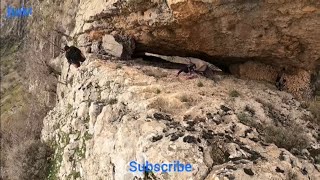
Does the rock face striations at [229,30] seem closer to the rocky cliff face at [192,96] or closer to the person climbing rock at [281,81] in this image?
the rocky cliff face at [192,96]

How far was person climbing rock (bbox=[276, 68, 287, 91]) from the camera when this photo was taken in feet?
38.9

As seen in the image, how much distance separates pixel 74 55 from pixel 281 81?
7.15 meters

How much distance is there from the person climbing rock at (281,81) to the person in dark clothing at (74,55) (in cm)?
673

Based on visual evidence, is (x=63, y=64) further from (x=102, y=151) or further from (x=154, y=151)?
(x=154, y=151)

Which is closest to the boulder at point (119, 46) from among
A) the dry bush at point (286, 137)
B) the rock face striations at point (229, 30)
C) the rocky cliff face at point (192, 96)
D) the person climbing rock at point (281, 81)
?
the rocky cliff face at point (192, 96)

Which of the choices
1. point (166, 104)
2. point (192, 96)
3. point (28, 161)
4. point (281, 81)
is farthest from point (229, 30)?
point (28, 161)

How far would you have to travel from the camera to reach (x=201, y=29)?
1118cm

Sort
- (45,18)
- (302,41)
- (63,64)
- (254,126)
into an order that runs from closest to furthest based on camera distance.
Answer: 1. (254,126)
2. (302,41)
3. (63,64)
4. (45,18)

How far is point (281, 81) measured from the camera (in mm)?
11992

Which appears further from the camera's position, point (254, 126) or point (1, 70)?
point (1, 70)

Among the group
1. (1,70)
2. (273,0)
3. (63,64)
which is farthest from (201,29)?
(1,70)

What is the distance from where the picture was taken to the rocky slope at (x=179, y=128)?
746 centimetres

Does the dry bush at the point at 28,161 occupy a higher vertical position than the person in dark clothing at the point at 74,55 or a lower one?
lower

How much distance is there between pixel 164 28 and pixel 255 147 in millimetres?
5312
